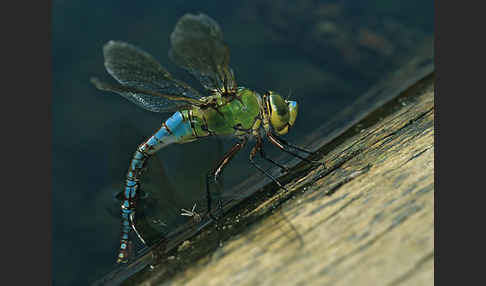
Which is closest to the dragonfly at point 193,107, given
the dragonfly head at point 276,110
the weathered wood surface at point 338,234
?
the dragonfly head at point 276,110

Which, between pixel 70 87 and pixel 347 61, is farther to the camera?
pixel 347 61

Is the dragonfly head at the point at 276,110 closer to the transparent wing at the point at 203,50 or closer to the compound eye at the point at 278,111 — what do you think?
the compound eye at the point at 278,111

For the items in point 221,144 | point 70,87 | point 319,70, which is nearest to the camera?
point 221,144

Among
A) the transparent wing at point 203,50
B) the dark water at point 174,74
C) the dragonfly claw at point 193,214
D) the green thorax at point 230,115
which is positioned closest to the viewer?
the transparent wing at point 203,50

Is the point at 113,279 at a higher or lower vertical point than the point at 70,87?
lower

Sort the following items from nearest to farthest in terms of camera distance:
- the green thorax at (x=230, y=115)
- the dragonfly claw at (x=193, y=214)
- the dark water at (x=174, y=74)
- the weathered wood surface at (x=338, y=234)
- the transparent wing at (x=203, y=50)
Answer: the weathered wood surface at (x=338, y=234) → the transparent wing at (x=203, y=50) → the dragonfly claw at (x=193, y=214) → the green thorax at (x=230, y=115) → the dark water at (x=174, y=74)

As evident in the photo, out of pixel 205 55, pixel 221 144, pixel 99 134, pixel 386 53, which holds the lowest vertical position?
pixel 386 53

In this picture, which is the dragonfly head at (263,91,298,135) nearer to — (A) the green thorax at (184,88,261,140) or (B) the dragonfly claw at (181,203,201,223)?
(A) the green thorax at (184,88,261,140)

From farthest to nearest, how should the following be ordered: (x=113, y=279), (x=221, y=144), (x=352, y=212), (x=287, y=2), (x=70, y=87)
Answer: (x=287, y=2)
(x=70, y=87)
(x=221, y=144)
(x=113, y=279)
(x=352, y=212)

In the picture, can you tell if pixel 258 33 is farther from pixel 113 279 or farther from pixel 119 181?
pixel 113 279

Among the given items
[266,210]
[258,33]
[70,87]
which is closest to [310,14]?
[258,33]
